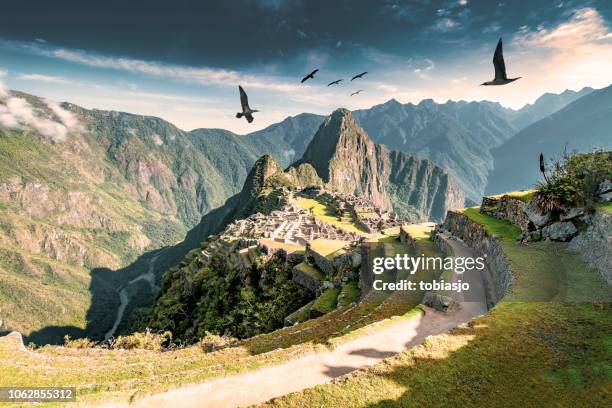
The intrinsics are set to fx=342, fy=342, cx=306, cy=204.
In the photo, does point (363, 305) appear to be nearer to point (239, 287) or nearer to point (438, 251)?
point (438, 251)

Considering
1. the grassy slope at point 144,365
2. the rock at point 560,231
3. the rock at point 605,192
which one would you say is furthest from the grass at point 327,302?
the rock at point 605,192

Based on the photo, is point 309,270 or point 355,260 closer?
point 355,260

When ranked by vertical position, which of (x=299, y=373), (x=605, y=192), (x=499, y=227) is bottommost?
(x=299, y=373)

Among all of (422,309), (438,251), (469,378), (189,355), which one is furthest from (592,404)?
(438,251)

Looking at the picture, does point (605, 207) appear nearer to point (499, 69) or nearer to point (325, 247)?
point (499, 69)

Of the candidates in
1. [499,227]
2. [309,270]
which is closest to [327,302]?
[309,270]

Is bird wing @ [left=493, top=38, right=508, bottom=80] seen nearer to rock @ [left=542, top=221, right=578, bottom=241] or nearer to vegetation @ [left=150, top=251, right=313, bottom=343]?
rock @ [left=542, top=221, right=578, bottom=241]
